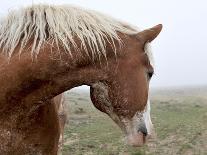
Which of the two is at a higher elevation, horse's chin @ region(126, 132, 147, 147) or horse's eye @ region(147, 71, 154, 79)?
horse's eye @ region(147, 71, 154, 79)

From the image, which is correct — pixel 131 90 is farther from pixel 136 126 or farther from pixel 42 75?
pixel 42 75

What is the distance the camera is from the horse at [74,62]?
445cm

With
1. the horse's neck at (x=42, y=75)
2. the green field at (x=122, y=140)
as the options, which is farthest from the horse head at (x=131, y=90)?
the green field at (x=122, y=140)

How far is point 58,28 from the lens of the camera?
4.49m

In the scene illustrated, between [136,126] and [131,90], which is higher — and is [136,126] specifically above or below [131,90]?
below

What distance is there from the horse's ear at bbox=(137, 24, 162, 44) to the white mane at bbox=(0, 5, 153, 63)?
0.41ft

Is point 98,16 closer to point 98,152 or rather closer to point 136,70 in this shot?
point 136,70

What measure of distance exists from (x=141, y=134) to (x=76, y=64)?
98 cm

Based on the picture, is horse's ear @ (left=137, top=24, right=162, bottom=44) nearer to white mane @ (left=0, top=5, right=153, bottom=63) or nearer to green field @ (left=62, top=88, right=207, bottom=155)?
white mane @ (left=0, top=5, right=153, bottom=63)

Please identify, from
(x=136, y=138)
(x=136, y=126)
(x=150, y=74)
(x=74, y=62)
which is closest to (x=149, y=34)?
(x=150, y=74)

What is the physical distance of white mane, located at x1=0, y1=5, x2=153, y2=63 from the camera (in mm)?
4457

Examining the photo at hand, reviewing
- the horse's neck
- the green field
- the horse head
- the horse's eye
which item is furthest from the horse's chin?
the green field

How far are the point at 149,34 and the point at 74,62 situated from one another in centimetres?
80

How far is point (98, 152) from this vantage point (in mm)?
14422
